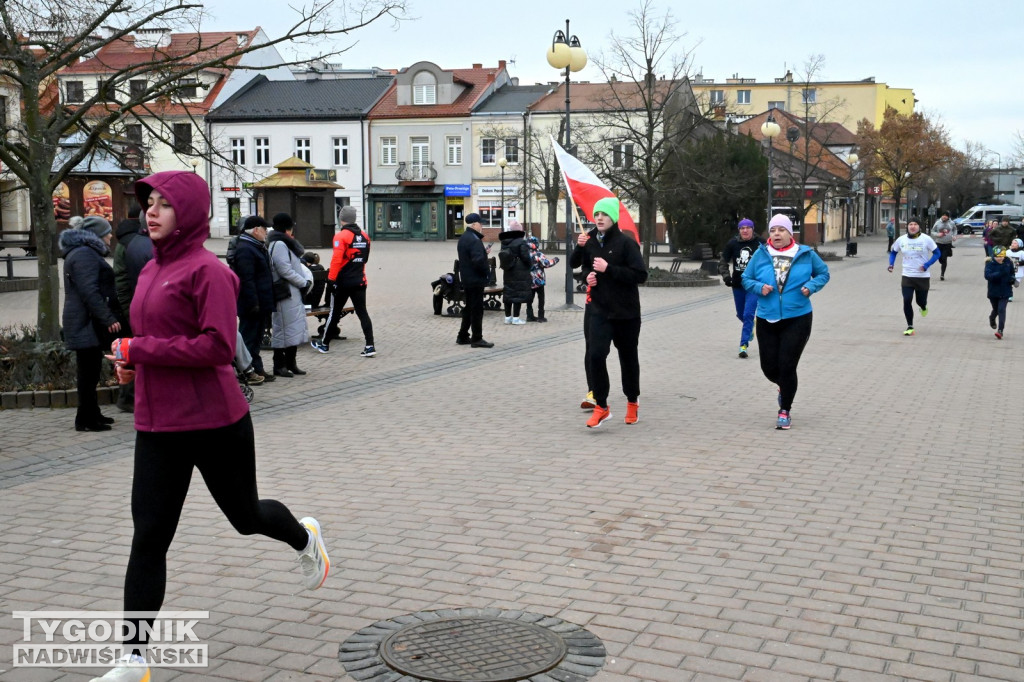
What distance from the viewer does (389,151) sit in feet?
211

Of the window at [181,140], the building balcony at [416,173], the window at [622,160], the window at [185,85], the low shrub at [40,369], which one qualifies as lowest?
the low shrub at [40,369]

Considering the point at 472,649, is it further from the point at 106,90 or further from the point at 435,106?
the point at 435,106

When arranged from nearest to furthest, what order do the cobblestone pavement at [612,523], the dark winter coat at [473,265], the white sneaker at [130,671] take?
the white sneaker at [130,671]
the cobblestone pavement at [612,523]
the dark winter coat at [473,265]

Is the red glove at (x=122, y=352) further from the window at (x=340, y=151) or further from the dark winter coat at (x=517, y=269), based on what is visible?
the window at (x=340, y=151)

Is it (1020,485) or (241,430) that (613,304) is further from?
(241,430)

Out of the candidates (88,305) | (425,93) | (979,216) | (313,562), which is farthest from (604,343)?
(979,216)

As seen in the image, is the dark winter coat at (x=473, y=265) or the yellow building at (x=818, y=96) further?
the yellow building at (x=818, y=96)

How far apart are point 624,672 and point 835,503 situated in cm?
297

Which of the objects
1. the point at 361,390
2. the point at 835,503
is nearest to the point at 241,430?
the point at 835,503

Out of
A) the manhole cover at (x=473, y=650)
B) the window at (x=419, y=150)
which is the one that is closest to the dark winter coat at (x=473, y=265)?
the manhole cover at (x=473, y=650)

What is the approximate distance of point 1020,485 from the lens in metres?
7.14

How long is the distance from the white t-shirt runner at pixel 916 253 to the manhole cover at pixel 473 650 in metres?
12.9

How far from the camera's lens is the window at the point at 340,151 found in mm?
64625

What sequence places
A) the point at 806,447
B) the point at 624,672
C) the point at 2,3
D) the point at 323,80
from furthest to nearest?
the point at 323,80, the point at 2,3, the point at 806,447, the point at 624,672
